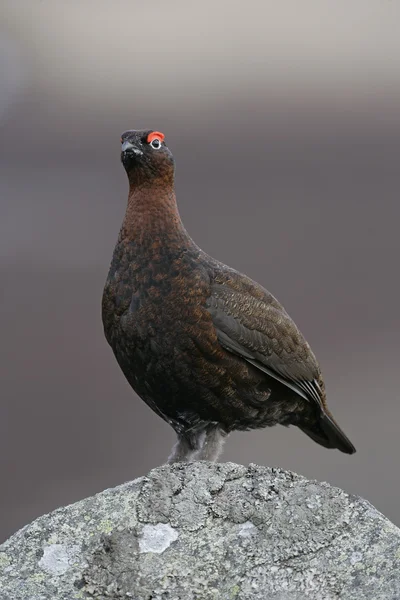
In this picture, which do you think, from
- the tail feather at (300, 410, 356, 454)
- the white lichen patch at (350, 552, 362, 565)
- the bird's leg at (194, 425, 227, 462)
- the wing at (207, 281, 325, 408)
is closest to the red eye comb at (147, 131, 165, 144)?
the wing at (207, 281, 325, 408)

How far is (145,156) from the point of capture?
13.7ft

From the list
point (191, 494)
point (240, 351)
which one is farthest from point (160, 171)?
point (191, 494)

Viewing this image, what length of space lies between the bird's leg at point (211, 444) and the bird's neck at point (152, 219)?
3.09 feet

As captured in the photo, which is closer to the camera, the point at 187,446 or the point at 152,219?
the point at 152,219

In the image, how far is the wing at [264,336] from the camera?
161 inches

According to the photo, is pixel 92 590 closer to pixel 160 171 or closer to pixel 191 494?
pixel 191 494

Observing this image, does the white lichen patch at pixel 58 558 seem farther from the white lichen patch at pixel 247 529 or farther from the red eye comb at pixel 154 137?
the red eye comb at pixel 154 137

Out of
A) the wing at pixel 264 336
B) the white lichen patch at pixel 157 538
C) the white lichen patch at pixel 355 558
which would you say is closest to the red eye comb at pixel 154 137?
the wing at pixel 264 336

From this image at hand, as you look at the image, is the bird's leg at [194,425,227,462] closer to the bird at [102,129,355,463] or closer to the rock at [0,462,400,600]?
the bird at [102,129,355,463]

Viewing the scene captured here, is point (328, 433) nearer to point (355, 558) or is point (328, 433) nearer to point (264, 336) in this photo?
point (264, 336)

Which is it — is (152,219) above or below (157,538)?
above

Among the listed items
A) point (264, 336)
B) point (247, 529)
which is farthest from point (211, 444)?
point (247, 529)

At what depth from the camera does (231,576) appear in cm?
271

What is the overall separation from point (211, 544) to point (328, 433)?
2190 mm
